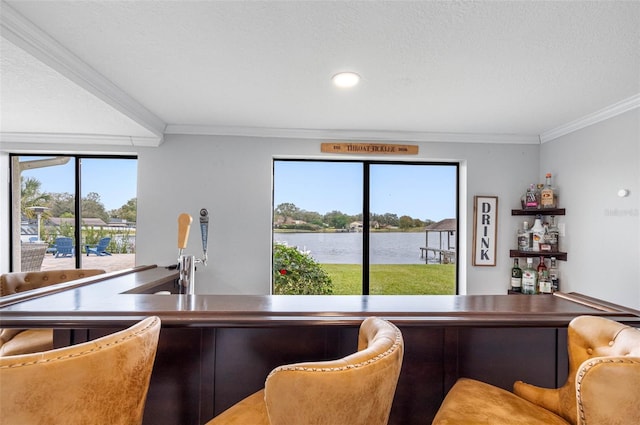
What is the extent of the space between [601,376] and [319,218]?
2.59 metres

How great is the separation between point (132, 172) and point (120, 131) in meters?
0.56

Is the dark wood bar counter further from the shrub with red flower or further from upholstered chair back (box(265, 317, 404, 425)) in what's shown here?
the shrub with red flower

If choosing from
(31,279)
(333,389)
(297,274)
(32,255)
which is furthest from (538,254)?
(32,255)

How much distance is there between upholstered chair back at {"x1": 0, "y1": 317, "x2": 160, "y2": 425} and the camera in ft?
2.14

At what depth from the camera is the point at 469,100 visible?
84.7 inches

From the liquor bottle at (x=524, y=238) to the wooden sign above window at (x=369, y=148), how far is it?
1.28m

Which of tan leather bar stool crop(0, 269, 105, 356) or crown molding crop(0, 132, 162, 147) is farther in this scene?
crown molding crop(0, 132, 162, 147)

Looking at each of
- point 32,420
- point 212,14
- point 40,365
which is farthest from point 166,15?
point 32,420

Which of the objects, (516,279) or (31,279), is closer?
(31,279)

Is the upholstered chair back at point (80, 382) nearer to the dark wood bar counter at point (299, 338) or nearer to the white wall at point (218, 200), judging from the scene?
the dark wood bar counter at point (299, 338)

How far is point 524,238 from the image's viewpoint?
297cm

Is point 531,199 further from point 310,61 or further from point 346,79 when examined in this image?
point 310,61

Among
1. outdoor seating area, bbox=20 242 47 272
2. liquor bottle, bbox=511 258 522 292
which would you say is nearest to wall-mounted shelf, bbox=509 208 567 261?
liquor bottle, bbox=511 258 522 292

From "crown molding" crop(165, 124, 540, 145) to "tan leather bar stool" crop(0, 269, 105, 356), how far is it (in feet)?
4.73
